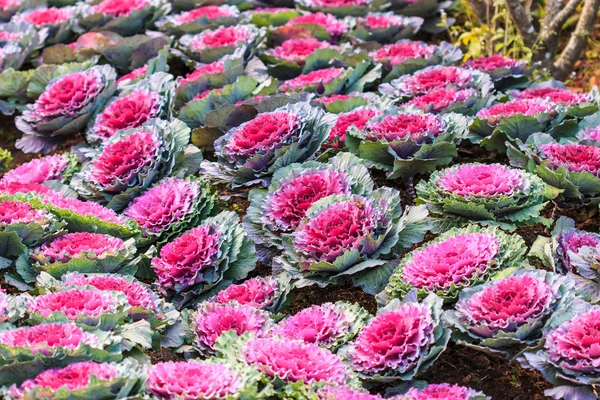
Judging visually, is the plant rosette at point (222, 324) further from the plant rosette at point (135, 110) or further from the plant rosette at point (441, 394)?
the plant rosette at point (135, 110)

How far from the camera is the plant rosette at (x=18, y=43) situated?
4609 mm

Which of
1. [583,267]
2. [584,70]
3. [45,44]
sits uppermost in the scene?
[583,267]

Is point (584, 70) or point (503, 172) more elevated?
point (503, 172)

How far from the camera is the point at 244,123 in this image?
339 cm

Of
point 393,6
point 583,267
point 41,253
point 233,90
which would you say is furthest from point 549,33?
point 41,253

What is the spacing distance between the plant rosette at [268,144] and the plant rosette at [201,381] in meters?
1.15

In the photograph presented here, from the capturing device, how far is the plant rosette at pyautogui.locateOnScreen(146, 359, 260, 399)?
2070 millimetres

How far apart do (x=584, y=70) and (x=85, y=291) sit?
4.25m

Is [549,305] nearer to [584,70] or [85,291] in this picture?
[85,291]

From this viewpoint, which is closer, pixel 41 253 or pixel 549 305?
pixel 549 305

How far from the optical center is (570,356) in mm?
2168

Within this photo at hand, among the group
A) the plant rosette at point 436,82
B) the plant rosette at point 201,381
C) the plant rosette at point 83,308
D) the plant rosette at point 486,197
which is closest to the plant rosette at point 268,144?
the plant rosette at point 486,197

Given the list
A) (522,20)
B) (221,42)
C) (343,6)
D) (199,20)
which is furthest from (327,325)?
(343,6)

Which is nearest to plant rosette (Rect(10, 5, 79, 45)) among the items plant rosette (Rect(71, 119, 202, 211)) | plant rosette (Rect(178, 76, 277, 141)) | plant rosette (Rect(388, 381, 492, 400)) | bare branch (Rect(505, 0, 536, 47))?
plant rosette (Rect(178, 76, 277, 141))
